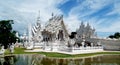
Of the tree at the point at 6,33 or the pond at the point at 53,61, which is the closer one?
the pond at the point at 53,61

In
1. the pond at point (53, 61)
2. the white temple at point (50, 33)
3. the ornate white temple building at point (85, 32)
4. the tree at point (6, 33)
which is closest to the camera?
the pond at point (53, 61)

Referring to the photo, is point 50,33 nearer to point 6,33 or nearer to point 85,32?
point 85,32

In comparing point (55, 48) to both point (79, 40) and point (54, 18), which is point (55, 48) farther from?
point (79, 40)

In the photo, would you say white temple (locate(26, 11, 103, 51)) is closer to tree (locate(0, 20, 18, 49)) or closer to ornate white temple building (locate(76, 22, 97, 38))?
ornate white temple building (locate(76, 22, 97, 38))

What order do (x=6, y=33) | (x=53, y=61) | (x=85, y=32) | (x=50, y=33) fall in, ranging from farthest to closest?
(x=85, y=32), (x=50, y=33), (x=6, y=33), (x=53, y=61)

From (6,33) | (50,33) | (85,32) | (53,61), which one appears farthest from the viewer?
(85,32)

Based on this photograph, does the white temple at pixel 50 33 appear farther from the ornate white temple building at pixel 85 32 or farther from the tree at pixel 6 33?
the tree at pixel 6 33

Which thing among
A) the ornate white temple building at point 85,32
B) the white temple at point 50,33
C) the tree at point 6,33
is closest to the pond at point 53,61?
the tree at point 6,33

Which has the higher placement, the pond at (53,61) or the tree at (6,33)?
the tree at (6,33)

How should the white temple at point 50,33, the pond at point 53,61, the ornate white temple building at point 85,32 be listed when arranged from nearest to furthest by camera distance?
the pond at point 53,61 < the white temple at point 50,33 < the ornate white temple building at point 85,32

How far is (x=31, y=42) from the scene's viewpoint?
48594 mm

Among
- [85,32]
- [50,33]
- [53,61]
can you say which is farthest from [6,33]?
[85,32]

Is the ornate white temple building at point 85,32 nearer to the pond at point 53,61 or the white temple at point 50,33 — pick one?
the white temple at point 50,33

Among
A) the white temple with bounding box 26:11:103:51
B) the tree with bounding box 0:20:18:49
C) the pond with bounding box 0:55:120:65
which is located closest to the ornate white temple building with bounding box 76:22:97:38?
the white temple with bounding box 26:11:103:51
